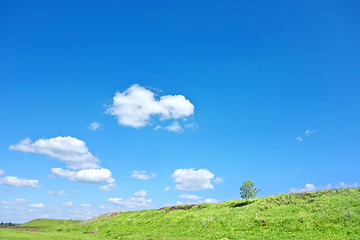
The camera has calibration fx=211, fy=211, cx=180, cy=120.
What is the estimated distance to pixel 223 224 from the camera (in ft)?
149

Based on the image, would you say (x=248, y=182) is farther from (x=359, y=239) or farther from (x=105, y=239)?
(x=105, y=239)

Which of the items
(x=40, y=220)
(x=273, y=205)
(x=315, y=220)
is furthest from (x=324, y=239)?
A: (x=40, y=220)

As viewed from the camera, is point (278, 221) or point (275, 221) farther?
point (275, 221)

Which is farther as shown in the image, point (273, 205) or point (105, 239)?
point (273, 205)

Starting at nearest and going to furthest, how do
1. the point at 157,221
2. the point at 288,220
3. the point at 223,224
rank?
the point at 288,220 → the point at 223,224 → the point at 157,221

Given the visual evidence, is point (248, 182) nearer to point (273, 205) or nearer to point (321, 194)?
point (273, 205)

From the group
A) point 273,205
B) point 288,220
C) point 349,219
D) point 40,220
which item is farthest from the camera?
point 40,220

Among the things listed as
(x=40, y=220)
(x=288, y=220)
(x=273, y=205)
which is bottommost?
(x=40, y=220)

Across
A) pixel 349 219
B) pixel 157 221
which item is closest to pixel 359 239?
pixel 349 219

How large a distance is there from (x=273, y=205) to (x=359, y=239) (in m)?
21.8

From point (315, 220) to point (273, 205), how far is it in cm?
1335

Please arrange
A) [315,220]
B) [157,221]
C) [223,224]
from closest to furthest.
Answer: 1. [315,220]
2. [223,224]
3. [157,221]

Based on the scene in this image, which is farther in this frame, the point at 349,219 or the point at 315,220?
the point at 315,220

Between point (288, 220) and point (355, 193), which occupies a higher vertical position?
point (355, 193)
